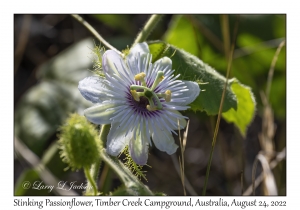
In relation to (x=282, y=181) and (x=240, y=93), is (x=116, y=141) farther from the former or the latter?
(x=282, y=181)

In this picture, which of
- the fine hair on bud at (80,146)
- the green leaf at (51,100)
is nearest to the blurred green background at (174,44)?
the green leaf at (51,100)

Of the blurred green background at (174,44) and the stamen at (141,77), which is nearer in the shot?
the stamen at (141,77)

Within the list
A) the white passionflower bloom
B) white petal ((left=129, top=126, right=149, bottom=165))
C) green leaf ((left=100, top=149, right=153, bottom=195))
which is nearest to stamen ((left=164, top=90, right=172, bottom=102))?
the white passionflower bloom

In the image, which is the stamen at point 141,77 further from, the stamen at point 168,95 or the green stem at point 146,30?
the green stem at point 146,30

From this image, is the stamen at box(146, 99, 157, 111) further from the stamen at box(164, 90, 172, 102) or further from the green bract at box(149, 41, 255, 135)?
the green bract at box(149, 41, 255, 135)

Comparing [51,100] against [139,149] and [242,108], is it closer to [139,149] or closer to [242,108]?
[242,108]

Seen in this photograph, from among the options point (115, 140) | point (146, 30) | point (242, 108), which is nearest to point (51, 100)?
point (146, 30)
